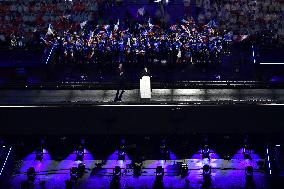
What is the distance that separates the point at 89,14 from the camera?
2881 centimetres

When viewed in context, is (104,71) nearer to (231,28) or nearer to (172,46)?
(172,46)

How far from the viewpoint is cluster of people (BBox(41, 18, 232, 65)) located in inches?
1049

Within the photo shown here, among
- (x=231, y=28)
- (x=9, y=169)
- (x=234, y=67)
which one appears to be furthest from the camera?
(x=231, y=28)

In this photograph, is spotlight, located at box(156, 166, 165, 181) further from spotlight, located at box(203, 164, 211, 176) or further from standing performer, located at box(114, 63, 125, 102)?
standing performer, located at box(114, 63, 125, 102)

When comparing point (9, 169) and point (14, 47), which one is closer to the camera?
point (9, 169)

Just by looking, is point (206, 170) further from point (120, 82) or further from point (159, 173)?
point (120, 82)

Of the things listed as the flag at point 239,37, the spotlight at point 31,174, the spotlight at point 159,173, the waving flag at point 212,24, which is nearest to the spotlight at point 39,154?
the spotlight at point 31,174

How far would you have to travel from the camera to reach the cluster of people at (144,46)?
2664 centimetres

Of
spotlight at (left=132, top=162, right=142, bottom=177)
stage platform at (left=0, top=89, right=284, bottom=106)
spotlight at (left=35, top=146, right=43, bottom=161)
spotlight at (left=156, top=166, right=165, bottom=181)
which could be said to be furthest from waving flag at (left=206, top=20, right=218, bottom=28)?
spotlight at (left=35, top=146, right=43, bottom=161)

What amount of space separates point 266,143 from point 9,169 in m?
12.8

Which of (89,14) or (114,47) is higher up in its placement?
(89,14)

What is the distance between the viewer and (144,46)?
26672 millimetres

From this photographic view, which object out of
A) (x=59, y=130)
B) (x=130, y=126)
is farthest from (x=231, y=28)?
(x=59, y=130)

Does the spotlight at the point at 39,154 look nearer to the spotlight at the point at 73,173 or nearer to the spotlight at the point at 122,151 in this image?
the spotlight at the point at 73,173
